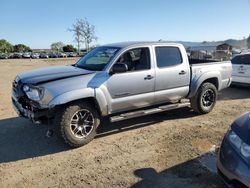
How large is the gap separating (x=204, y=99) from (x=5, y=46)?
92289mm

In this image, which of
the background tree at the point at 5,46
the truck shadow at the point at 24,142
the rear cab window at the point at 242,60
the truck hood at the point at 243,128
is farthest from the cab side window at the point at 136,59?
the background tree at the point at 5,46

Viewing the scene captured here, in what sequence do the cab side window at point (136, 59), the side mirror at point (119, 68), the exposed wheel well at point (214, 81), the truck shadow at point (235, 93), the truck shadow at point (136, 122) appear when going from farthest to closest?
1. the truck shadow at point (235, 93)
2. the exposed wheel well at point (214, 81)
3. the truck shadow at point (136, 122)
4. the cab side window at point (136, 59)
5. the side mirror at point (119, 68)

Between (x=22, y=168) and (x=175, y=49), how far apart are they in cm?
428

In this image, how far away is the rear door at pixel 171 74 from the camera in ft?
21.0

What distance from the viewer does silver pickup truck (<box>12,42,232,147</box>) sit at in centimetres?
513

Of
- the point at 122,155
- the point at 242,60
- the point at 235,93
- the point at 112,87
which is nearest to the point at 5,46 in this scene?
the point at 242,60

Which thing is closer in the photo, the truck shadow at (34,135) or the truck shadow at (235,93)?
the truck shadow at (34,135)

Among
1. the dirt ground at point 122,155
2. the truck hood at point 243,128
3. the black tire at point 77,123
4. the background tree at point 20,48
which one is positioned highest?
the background tree at point 20,48

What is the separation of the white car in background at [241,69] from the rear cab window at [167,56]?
15.6ft

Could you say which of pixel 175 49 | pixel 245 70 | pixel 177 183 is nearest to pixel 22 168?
pixel 177 183

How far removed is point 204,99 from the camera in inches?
294

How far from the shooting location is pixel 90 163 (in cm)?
472

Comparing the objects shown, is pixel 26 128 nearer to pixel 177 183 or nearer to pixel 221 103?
pixel 177 183

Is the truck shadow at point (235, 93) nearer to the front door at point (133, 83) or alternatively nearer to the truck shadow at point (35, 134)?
the truck shadow at point (35, 134)
